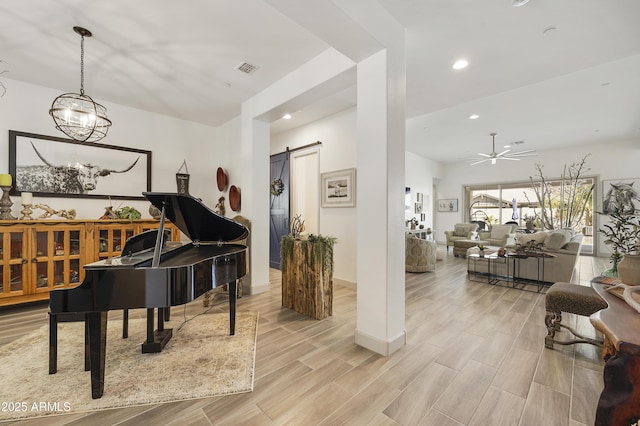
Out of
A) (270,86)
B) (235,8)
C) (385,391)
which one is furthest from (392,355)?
(270,86)

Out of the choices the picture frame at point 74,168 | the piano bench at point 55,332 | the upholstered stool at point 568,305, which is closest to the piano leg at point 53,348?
the piano bench at point 55,332

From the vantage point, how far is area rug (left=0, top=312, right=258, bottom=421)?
5.52 ft

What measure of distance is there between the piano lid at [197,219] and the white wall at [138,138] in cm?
262

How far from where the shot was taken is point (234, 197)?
15.2 feet

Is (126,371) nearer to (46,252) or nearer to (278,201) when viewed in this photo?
(46,252)

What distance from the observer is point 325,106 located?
4230 millimetres

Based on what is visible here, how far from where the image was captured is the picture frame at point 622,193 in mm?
6781

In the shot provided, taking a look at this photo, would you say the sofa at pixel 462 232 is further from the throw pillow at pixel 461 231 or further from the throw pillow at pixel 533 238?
the throw pillow at pixel 533 238

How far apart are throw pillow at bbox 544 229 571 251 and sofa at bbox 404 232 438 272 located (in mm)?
1824

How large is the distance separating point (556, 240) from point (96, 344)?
6.02 meters

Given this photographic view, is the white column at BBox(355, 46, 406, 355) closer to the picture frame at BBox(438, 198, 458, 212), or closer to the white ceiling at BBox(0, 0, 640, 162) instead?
the white ceiling at BBox(0, 0, 640, 162)

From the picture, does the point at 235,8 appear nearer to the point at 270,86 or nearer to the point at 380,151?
the point at 270,86

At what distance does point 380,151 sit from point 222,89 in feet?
9.09

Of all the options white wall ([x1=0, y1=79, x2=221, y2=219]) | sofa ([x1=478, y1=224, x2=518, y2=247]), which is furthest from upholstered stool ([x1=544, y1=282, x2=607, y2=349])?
sofa ([x1=478, y1=224, x2=518, y2=247])
